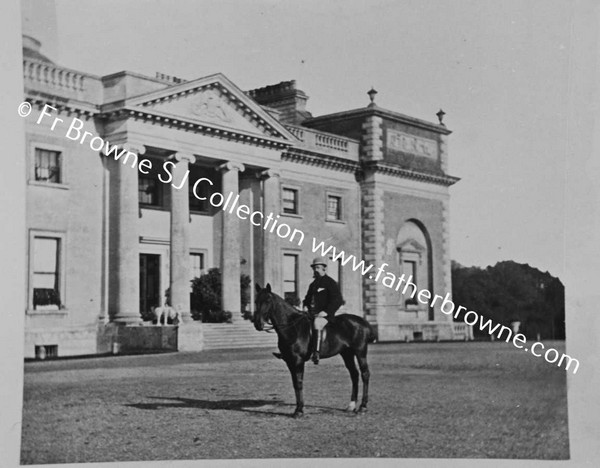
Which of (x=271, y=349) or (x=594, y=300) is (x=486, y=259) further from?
(x=271, y=349)

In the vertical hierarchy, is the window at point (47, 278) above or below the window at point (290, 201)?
below

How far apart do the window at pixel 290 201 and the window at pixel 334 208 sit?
20.9 inches

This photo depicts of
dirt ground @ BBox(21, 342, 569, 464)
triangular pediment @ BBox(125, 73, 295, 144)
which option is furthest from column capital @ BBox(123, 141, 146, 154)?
dirt ground @ BBox(21, 342, 569, 464)

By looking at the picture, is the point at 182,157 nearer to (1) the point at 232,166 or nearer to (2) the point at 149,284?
(1) the point at 232,166

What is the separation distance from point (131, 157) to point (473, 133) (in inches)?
192

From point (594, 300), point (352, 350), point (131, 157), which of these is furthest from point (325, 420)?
point (131, 157)

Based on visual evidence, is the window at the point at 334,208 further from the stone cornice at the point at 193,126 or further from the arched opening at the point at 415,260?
the stone cornice at the point at 193,126

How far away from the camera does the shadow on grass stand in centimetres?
919

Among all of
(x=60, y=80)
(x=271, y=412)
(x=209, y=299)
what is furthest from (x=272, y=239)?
(x=271, y=412)

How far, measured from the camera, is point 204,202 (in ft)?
46.4

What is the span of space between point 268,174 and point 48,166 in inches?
158

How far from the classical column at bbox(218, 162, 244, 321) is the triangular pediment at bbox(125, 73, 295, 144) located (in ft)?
2.20

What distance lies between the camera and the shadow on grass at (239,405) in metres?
9.19

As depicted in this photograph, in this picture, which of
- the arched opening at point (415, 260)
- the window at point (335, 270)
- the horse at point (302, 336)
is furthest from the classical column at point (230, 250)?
the horse at point (302, 336)
